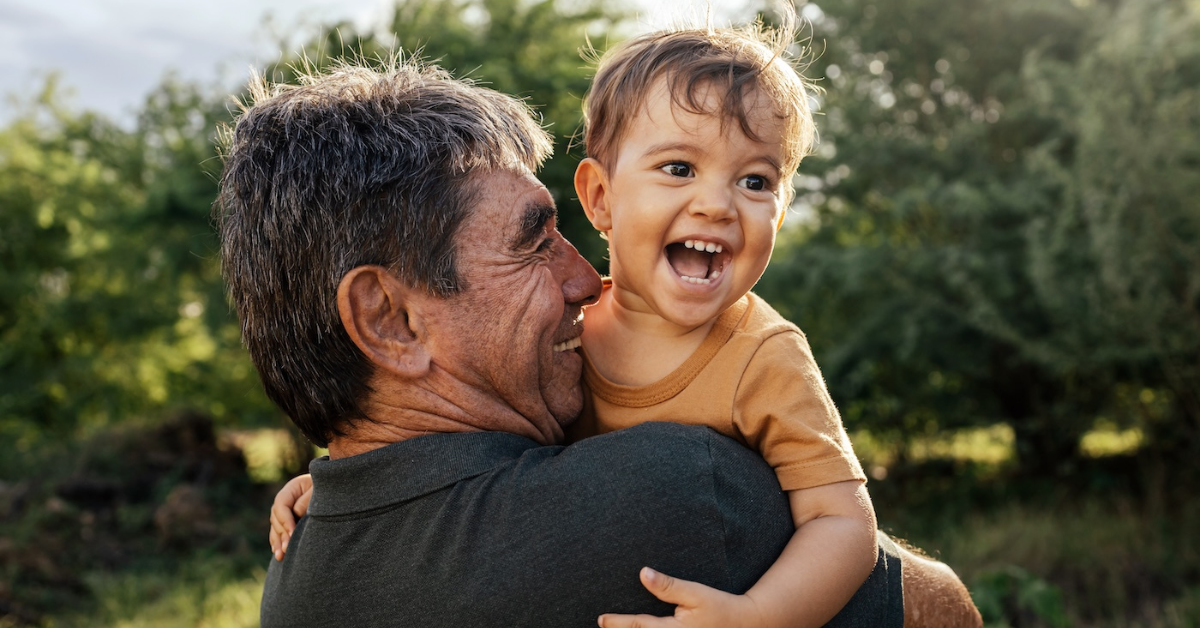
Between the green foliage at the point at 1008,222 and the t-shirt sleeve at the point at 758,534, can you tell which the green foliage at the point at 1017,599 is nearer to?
the green foliage at the point at 1008,222

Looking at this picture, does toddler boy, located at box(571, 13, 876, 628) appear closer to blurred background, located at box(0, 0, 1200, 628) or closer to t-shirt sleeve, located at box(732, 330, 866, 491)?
t-shirt sleeve, located at box(732, 330, 866, 491)

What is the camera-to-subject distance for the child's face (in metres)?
1.96

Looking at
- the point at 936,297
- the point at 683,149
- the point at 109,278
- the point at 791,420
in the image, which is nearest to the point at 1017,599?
the point at 936,297

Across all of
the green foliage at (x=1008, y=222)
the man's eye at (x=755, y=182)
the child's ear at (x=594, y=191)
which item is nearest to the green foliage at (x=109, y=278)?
the green foliage at (x=1008, y=222)

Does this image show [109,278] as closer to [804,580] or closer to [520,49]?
[520,49]

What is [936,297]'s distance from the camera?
665 cm

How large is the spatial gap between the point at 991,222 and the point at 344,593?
237 inches

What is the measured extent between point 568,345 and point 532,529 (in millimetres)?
584

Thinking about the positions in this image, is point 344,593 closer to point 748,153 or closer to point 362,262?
point 362,262

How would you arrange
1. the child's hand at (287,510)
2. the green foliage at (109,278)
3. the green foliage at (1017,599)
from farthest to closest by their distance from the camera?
the green foliage at (109,278) → the green foliage at (1017,599) → the child's hand at (287,510)

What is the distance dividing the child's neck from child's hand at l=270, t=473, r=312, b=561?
681 mm

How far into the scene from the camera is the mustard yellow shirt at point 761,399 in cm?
180

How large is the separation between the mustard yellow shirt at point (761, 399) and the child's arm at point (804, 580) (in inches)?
1.8

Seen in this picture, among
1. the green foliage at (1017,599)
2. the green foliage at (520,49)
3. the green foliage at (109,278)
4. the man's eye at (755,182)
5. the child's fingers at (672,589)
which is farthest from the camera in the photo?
the green foliage at (109,278)
